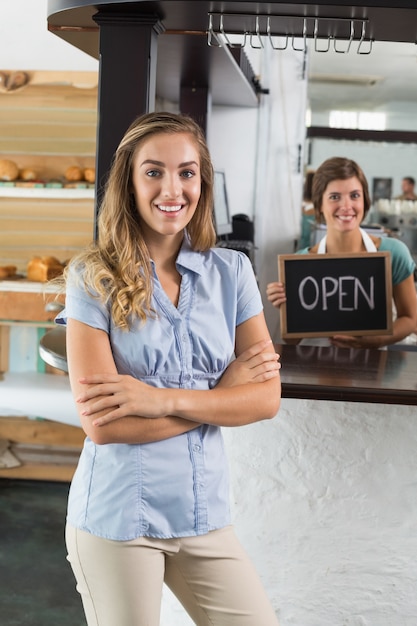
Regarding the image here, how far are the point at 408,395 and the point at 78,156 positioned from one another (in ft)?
10.2

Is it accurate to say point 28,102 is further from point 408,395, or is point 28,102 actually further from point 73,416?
point 408,395

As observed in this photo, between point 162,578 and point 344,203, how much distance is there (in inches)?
68.2

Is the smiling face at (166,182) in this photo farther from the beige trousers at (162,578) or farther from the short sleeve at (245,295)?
the beige trousers at (162,578)

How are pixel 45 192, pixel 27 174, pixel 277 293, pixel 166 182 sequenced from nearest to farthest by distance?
pixel 166 182
pixel 277 293
pixel 45 192
pixel 27 174

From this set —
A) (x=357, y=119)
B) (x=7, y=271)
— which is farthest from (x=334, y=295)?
(x=357, y=119)

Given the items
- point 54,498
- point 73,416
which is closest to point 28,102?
point 73,416

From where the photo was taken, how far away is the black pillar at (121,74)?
2.24 meters

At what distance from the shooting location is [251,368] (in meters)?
1.67

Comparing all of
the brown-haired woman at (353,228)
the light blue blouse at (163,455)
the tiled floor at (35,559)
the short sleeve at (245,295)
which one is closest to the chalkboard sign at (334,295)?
the brown-haired woman at (353,228)

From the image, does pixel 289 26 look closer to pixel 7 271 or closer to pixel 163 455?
pixel 163 455

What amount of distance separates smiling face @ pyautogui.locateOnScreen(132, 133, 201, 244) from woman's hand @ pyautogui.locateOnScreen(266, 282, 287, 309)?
3.45ft

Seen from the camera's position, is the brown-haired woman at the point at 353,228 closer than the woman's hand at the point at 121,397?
No

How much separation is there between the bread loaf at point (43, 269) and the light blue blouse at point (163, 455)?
114 inches

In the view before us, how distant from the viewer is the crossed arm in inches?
59.6
